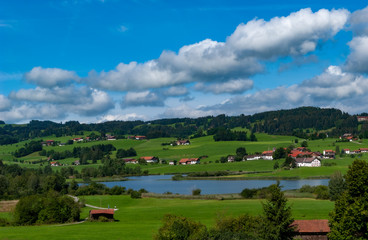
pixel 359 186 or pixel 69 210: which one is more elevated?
pixel 359 186

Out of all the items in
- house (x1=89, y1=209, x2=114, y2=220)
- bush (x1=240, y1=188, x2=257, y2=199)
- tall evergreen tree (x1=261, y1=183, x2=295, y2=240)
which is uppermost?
tall evergreen tree (x1=261, y1=183, x2=295, y2=240)

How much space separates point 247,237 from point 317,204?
3340 centimetres

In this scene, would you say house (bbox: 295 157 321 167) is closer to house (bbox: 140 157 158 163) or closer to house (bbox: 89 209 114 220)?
house (bbox: 140 157 158 163)

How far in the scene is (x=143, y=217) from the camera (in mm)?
60438

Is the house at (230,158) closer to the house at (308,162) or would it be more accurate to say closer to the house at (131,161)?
the house at (308,162)

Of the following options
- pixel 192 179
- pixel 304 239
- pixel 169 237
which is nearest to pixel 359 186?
pixel 304 239

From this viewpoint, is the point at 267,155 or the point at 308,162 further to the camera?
the point at 267,155

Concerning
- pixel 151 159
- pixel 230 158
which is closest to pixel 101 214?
pixel 230 158

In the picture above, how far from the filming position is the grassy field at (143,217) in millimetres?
45500

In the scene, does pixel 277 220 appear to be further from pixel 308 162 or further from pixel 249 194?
pixel 308 162

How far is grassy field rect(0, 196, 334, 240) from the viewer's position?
45.5 m

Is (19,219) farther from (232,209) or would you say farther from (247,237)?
(247,237)

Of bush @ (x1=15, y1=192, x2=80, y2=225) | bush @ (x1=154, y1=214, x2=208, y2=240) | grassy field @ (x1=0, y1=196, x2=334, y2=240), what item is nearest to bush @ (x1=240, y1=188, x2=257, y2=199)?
grassy field @ (x1=0, y1=196, x2=334, y2=240)

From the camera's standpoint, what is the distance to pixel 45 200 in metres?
63.1
